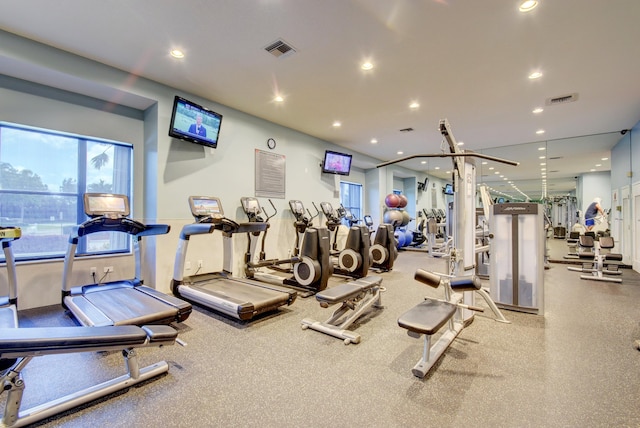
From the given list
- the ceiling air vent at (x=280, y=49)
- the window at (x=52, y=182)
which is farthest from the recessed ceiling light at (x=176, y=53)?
the window at (x=52, y=182)

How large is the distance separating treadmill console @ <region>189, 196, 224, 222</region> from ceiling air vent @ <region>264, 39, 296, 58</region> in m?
2.17

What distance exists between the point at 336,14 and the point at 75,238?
375 centimetres

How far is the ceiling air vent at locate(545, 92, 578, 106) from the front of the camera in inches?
186

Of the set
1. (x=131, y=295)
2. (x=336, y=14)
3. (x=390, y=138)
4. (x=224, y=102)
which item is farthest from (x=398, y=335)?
(x=390, y=138)

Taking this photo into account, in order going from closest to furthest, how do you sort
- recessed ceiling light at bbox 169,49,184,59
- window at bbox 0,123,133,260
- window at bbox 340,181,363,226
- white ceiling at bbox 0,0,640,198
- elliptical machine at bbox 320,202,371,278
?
white ceiling at bbox 0,0,640,198, recessed ceiling light at bbox 169,49,184,59, window at bbox 0,123,133,260, elliptical machine at bbox 320,202,371,278, window at bbox 340,181,363,226

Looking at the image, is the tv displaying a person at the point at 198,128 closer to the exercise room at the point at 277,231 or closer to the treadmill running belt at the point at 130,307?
the exercise room at the point at 277,231

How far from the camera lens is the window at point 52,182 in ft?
12.2

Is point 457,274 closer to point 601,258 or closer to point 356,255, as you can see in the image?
point 356,255

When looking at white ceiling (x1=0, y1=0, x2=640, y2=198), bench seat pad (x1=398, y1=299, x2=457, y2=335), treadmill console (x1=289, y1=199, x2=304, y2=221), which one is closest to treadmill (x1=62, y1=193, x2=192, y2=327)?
white ceiling (x1=0, y1=0, x2=640, y2=198)

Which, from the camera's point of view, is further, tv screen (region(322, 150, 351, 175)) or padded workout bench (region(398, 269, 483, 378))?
tv screen (region(322, 150, 351, 175))

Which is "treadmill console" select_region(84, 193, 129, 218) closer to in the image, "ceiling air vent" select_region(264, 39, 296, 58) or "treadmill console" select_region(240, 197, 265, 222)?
"treadmill console" select_region(240, 197, 265, 222)

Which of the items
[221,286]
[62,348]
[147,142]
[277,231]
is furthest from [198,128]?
[62,348]

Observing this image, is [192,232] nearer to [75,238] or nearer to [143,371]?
[75,238]

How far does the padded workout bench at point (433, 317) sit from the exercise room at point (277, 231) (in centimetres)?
2
